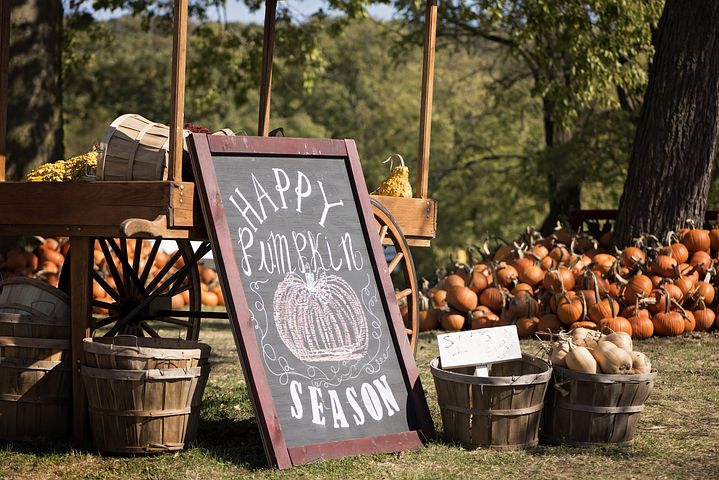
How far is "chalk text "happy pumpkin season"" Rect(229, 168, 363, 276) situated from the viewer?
489cm

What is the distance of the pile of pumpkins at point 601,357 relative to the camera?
4.96 meters

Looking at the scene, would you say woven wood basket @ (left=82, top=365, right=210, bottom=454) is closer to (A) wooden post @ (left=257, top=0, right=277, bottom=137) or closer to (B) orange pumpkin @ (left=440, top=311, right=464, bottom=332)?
(A) wooden post @ (left=257, top=0, right=277, bottom=137)

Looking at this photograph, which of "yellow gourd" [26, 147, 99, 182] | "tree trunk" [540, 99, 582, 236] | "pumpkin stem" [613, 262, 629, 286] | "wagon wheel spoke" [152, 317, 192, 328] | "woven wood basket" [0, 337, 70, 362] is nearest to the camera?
"woven wood basket" [0, 337, 70, 362]

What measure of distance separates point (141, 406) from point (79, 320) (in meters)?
0.65

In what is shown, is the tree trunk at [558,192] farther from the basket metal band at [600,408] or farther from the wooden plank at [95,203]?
the wooden plank at [95,203]

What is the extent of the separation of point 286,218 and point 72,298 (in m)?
1.16

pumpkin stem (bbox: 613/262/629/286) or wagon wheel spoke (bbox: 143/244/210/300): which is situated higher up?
wagon wheel spoke (bbox: 143/244/210/300)

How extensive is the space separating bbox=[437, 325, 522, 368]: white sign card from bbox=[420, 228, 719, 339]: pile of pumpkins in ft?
11.3

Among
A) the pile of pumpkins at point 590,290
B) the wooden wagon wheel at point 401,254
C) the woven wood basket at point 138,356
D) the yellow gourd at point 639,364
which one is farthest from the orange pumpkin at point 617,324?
the woven wood basket at point 138,356

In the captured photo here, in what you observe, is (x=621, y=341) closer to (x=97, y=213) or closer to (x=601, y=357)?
(x=601, y=357)

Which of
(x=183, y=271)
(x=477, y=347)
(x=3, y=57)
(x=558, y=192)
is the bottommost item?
(x=477, y=347)

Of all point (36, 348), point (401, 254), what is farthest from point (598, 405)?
point (36, 348)

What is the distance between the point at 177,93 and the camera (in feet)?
15.7

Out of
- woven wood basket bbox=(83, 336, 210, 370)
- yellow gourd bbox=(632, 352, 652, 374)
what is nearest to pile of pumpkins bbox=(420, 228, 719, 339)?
yellow gourd bbox=(632, 352, 652, 374)
